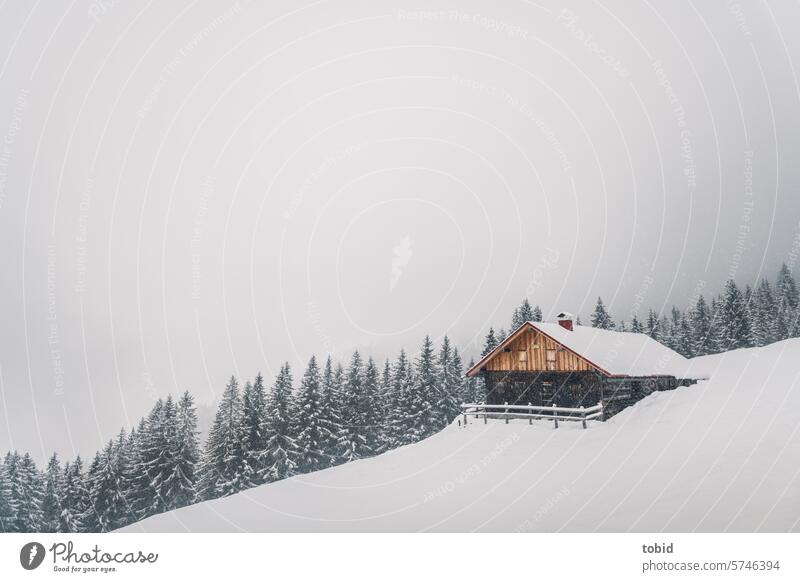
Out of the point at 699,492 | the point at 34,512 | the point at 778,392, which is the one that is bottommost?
the point at 34,512

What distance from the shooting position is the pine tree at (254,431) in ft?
90.8

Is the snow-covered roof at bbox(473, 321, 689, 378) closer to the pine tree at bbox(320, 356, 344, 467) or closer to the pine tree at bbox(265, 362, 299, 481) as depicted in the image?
the pine tree at bbox(320, 356, 344, 467)

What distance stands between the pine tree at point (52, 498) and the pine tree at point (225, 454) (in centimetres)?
908

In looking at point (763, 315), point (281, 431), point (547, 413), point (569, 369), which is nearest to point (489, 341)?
point (569, 369)

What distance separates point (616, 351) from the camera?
23.4 metres

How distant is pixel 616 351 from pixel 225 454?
2528 cm

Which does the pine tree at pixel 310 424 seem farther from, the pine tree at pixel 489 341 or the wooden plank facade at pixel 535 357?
the pine tree at pixel 489 341

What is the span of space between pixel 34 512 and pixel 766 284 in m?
66.2

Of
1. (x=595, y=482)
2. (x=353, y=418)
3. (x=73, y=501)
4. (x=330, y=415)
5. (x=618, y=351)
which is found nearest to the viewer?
(x=595, y=482)

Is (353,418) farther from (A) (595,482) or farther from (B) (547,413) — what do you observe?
(A) (595,482)

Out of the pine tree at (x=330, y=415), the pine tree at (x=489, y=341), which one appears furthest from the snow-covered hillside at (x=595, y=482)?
the pine tree at (x=489, y=341)

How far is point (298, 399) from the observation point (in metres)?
30.6
